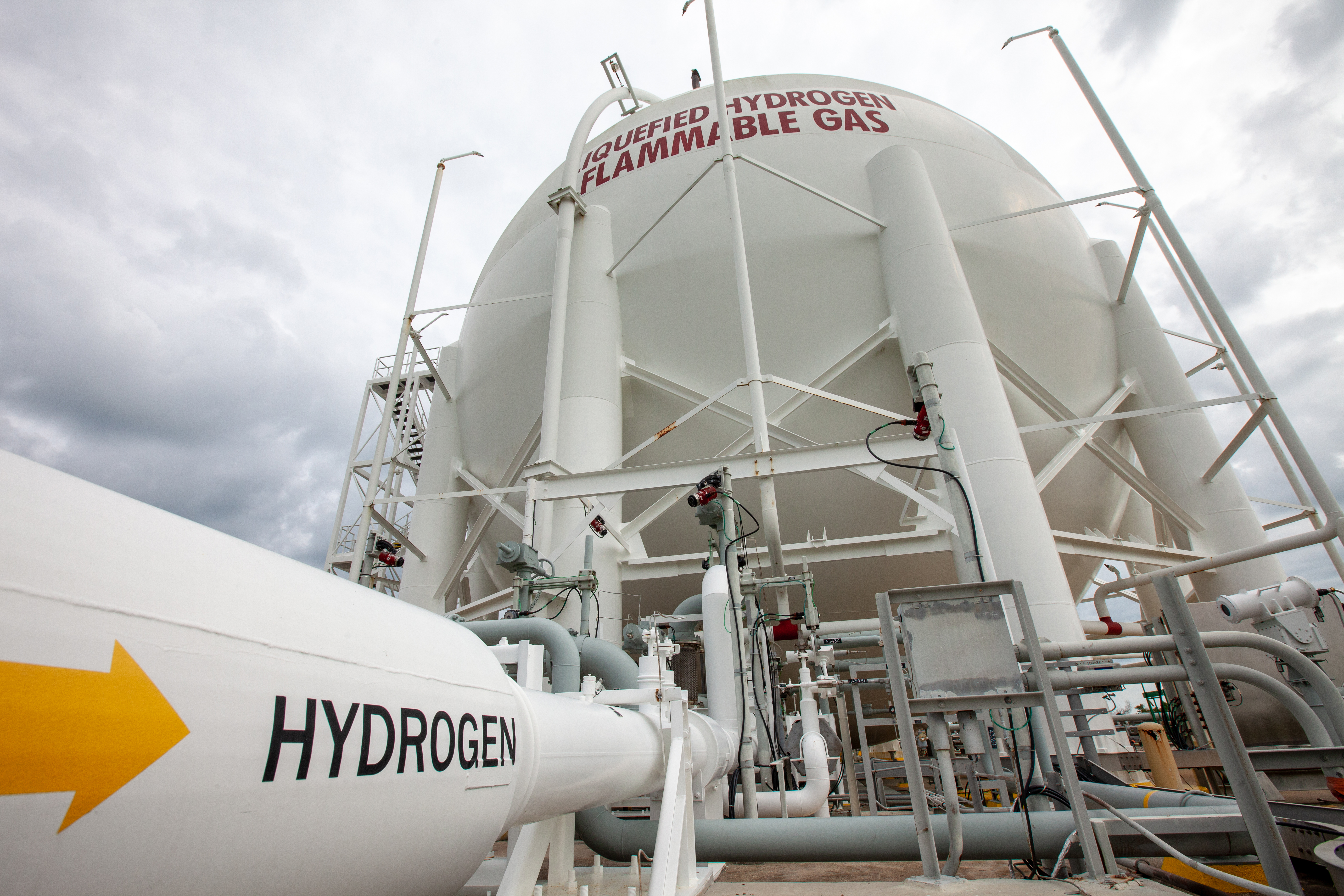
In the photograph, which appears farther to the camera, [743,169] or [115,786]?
[743,169]

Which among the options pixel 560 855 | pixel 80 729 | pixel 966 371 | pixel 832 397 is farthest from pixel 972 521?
pixel 80 729

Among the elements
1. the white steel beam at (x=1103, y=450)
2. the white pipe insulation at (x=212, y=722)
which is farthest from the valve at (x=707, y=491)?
the white steel beam at (x=1103, y=450)

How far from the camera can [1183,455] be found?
26.6 ft

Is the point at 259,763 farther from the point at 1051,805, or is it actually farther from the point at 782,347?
the point at 782,347

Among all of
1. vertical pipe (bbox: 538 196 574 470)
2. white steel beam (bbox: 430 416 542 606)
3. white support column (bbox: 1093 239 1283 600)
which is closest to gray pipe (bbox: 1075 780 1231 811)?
vertical pipe (bbox: 538 196 574 470)

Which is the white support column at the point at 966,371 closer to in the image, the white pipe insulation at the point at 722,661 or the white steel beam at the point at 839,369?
the white steel beam at the point at 839,369

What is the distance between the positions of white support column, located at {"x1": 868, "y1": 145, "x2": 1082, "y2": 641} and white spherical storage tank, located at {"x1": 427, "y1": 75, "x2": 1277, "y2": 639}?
0.08 feet

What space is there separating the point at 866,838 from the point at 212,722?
287 centimetres

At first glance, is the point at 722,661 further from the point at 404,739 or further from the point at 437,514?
the point at 437,514

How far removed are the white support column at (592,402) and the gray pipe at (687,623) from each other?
0.57 metres

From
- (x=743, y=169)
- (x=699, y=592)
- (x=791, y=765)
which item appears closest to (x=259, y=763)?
(x=791, y=765)

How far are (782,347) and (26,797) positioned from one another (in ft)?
24.1

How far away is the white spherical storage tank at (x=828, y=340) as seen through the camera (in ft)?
22.9

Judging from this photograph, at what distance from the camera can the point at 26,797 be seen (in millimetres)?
675
